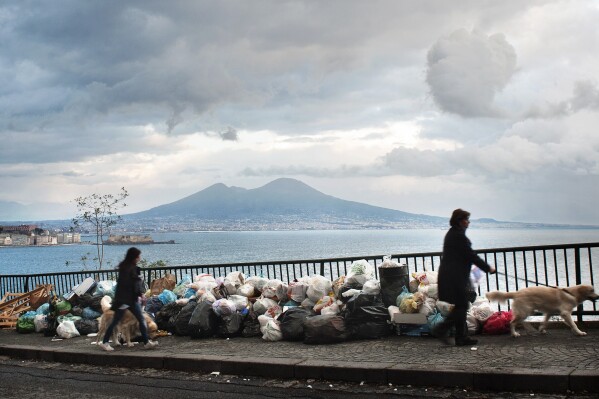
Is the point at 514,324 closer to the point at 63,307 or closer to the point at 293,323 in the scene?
the point at 293,323

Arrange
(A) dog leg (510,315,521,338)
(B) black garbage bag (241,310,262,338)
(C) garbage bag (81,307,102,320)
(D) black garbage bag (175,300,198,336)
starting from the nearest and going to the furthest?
(A) dog leg (510,315,521,338)
(B) black garbage bag (241,310,262,338)
(D) black garbage bag (175,300,198,336)
(C) garbage bag (81,307,102,320)

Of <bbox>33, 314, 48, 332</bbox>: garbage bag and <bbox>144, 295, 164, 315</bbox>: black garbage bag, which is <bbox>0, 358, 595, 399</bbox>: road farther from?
<bbox>33, 314, 48, 332</bbox>: garbage bag

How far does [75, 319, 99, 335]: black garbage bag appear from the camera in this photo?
40.6ft

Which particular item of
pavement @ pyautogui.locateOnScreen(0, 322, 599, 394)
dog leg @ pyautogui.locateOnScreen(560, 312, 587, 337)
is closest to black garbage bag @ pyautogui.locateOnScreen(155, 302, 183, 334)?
pavement @ pyautogui.locateOnScreen(0, 322, 599, 394)

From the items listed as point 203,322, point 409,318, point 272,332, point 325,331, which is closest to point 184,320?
point 203,322

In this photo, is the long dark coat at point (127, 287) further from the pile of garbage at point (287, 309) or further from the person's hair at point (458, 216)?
the person's hair at point (458, 216)

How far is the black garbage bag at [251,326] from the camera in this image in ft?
34.4

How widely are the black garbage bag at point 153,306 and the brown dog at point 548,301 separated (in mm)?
6633

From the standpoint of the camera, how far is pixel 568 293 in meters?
8.50

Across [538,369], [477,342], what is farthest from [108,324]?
[538,369]

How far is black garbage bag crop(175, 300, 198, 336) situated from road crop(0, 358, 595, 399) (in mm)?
1779

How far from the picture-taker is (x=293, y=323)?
9.77 m

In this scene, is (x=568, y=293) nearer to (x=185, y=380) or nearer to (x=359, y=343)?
(x=359, y=343)

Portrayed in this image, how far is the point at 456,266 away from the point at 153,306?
6.46 m
